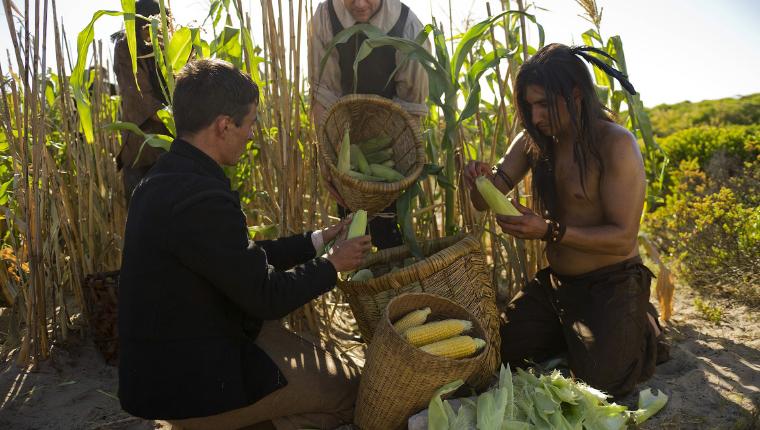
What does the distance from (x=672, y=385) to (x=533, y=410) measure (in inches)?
37.9

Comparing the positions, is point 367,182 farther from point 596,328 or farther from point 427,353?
point 596,328

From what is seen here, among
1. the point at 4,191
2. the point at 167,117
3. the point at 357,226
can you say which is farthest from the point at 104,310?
the point at 357,226

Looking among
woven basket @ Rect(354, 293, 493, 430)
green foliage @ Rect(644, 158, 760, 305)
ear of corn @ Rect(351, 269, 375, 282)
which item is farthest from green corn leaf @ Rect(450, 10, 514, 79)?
green foliage @ Rect(644, 158, 760, 305)

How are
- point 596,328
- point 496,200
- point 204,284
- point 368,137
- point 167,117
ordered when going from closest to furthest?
point 204,284 → point 496,200 → point 596,328 → point 167,117 → point 368,137

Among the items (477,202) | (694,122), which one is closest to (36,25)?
(477,202)

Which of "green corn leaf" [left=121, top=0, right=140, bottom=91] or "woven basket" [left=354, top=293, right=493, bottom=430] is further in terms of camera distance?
"green corn leaf" [left=121, top=0, right=140, bottom=91]

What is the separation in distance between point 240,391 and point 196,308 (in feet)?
0.99

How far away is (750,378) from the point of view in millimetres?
2717

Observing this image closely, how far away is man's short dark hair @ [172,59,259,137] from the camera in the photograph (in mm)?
1948

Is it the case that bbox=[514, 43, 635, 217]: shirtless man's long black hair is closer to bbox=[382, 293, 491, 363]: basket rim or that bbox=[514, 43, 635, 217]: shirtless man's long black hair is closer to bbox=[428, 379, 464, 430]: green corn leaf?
bbox=[382, 293, 491, 363]: basket rim

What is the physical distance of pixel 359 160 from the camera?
282cm

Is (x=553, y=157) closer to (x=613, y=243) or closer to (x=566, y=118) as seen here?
(x=566, y=118)

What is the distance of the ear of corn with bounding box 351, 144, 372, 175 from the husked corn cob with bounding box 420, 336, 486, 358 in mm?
954

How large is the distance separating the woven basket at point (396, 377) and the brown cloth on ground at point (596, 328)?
72 centimetres
